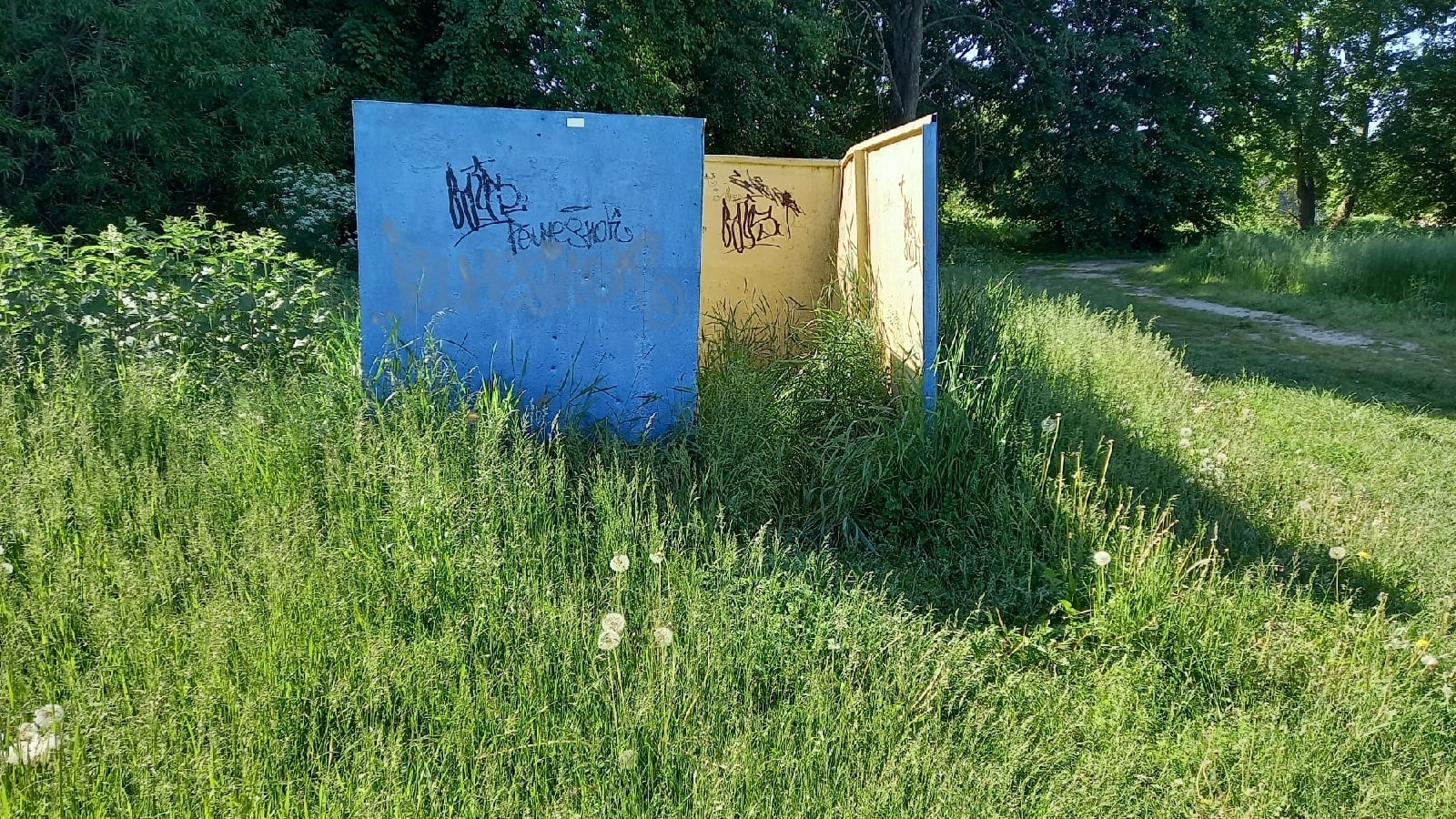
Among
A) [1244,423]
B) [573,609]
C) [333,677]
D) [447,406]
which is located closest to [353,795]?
[333,677]

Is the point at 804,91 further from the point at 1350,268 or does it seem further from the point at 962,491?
the point at 962,491

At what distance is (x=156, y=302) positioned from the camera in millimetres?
4270

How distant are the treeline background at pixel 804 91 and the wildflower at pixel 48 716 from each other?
331 inches

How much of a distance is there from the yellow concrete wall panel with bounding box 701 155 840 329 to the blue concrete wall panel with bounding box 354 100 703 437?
1.94m

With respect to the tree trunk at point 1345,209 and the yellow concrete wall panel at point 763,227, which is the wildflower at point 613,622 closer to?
the yellow concrete wall panel at point 763,227

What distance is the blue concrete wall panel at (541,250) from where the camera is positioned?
13.6ft

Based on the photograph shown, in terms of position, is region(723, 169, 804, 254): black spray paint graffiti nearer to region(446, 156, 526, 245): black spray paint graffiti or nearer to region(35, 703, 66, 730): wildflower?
region(446, 156, 526, 245): black spray paint graffiti

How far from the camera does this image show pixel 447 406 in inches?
158

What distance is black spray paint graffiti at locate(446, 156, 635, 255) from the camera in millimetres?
4219

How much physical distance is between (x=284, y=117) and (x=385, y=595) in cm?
933

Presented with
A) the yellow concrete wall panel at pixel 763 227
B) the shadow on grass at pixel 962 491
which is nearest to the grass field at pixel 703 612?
the shadow on grass at pixel 962 491

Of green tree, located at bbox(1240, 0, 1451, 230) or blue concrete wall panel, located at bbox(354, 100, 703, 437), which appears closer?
blue concrete wall panel, located at bbox(354, 100, 703, 437)

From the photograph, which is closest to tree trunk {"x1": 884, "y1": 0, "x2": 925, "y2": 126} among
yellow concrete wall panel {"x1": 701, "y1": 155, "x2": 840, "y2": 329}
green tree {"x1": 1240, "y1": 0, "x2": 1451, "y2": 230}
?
green tree {"x1": 1240, "y1": 0, "x2": 1451, "y2": 230}

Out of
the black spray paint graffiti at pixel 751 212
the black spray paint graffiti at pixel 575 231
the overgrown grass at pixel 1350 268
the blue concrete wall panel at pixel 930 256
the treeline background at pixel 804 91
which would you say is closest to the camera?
Result: the blue concrete wall panel at pixel 930 256
